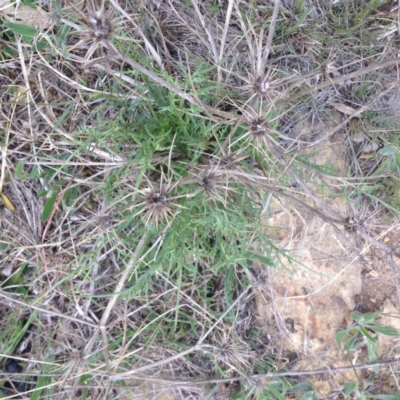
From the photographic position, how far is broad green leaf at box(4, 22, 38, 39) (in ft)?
6.31

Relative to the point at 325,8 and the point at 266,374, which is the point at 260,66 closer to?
the point at 325,8

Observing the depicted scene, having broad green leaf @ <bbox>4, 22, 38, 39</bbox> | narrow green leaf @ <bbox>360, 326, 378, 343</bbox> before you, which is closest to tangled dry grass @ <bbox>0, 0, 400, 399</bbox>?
broad green leaf @ <bbox>4, 22, 38, 39</bbox>

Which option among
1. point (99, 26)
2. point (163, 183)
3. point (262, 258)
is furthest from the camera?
point (262, 258)

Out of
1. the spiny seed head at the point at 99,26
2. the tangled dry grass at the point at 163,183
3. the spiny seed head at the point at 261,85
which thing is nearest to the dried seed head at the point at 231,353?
the tangled dry grass at the point at 163,183

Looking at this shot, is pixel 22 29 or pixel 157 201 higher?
pixel 22 29

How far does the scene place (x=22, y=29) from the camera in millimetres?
1935

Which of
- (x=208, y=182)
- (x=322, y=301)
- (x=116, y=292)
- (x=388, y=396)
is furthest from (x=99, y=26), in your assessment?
(x=388, y=396)

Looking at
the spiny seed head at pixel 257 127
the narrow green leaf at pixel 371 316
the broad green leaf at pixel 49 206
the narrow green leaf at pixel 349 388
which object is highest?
the spiny seed head at pixel 257 127

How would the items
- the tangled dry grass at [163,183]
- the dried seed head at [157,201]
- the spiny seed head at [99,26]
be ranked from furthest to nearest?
1. the tangled dry grass at [163,183]
2. the dried seed head at [157,201]
3. the spiny seed head at [99,26]

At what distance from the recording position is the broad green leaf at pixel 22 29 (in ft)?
6.31

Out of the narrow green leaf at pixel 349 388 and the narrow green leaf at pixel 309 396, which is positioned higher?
the narrow green leaf at pixel 349 388

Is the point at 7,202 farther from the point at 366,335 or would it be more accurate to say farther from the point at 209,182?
the point at 366,335

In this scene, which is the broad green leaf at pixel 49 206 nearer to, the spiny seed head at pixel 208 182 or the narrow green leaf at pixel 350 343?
the spiny seed head at pixel 208 182

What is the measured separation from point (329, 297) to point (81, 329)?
1254 mm
